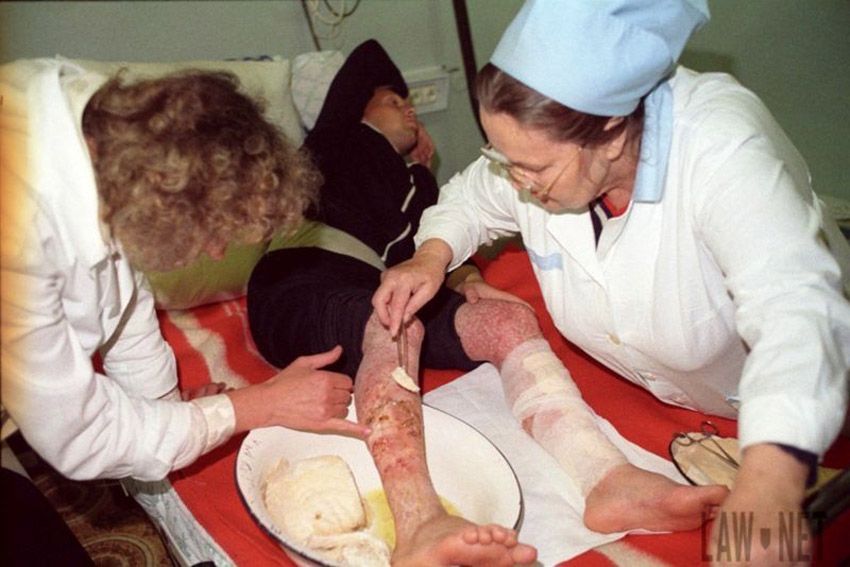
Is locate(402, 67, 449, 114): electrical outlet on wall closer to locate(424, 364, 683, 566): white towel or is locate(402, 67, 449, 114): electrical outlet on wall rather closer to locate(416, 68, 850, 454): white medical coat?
locate(416, 68, 850, 454): white medical coat

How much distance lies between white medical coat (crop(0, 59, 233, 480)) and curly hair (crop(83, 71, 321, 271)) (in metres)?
0.03

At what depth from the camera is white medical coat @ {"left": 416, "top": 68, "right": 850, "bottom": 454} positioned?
844 mm

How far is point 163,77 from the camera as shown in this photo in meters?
1.07

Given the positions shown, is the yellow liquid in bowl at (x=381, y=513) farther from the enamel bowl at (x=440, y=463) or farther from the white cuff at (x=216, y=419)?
the white cuff at (x=216, y=419)

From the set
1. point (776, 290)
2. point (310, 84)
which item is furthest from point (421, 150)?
point (776, 290)

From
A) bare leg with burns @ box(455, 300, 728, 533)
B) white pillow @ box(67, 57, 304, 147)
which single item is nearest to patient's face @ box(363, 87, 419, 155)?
white pillow @ box(67, 57, 304, 147)

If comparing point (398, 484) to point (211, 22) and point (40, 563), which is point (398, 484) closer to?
point (40, 563)

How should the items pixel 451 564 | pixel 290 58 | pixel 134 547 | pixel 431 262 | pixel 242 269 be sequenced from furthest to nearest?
pixel 290 58 < pixel 242 269 < pixel 134 547 < pixel 431 262 < pixel 451 564

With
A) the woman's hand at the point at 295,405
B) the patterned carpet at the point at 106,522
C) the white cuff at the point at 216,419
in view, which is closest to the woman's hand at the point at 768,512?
the woman's hand at the point at 295,405

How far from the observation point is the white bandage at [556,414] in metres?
1.22

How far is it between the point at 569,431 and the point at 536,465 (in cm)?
8

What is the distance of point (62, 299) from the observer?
42.3 inches

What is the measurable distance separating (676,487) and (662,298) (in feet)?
0.89

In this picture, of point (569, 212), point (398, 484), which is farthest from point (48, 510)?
point (569, 212)
